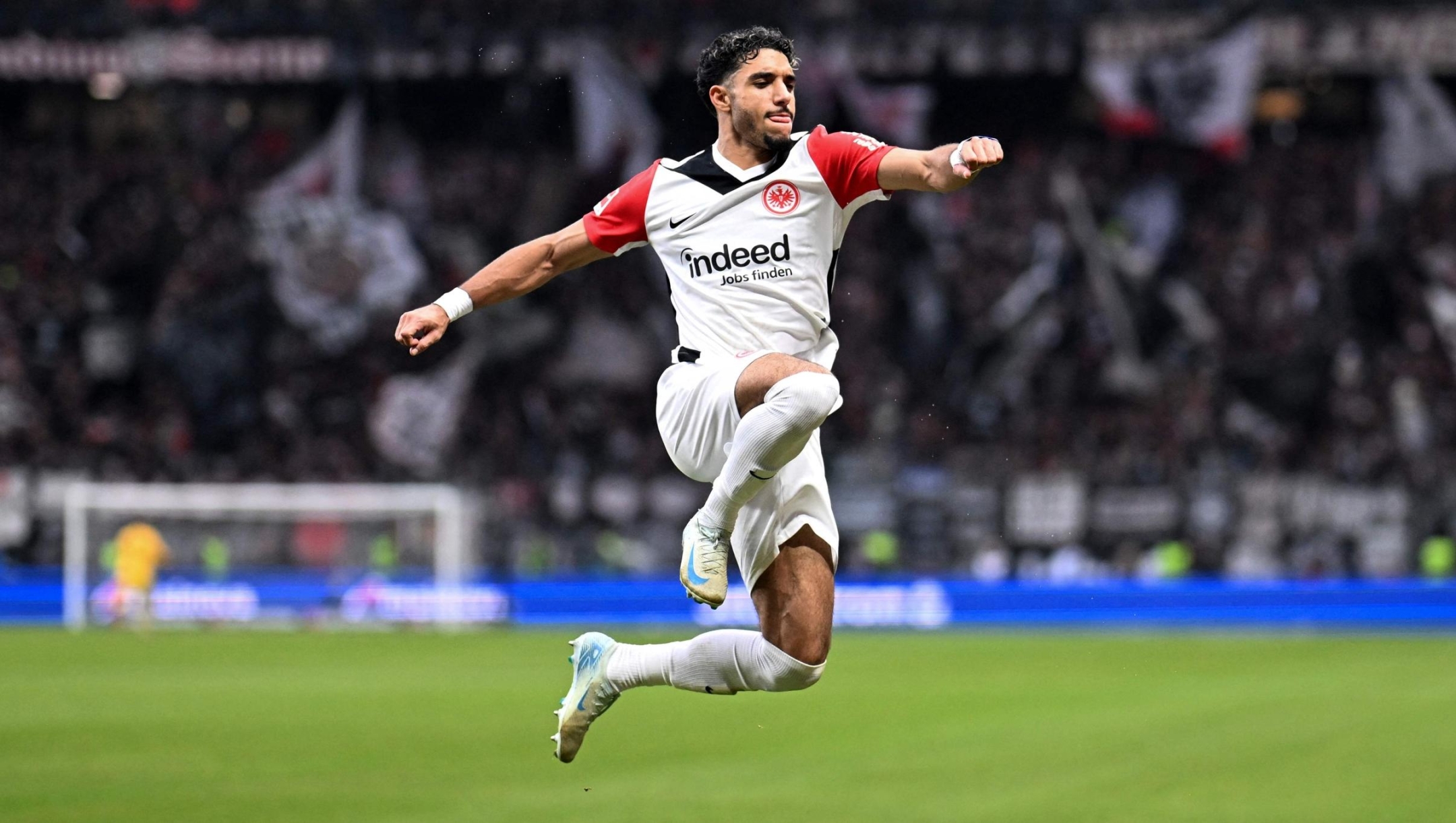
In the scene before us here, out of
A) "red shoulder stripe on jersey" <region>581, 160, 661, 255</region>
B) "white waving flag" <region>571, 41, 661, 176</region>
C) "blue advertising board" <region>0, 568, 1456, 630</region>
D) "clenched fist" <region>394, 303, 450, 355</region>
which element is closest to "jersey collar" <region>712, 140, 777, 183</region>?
"red shoulder stripe on jersey" <region>581, 160, 661, 255</region>

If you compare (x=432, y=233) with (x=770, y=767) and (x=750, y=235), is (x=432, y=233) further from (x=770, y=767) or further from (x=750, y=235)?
(x=750, y=235)

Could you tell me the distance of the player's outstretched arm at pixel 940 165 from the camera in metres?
5.68

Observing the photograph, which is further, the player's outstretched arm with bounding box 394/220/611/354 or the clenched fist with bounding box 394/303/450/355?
the player's outstretched arm with bounding box 394/220/611/354

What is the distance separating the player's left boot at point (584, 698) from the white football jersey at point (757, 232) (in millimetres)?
1264

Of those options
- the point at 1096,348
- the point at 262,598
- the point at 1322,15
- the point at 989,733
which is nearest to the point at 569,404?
the point at 262,598

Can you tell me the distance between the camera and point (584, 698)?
709cm

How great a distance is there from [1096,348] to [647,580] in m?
7.79

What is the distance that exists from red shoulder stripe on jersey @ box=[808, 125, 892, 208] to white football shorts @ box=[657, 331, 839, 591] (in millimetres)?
Result: 631

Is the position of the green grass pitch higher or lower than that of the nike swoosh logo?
lower

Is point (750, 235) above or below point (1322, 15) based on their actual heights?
below

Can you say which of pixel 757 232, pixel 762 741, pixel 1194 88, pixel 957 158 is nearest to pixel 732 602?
pixel 1194 88

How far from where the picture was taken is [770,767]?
9.64 m

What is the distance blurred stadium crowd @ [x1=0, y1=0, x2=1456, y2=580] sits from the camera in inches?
968

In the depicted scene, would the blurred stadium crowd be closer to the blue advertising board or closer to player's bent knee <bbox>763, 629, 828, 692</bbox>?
the blue advertising board
